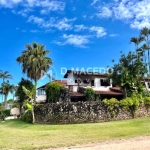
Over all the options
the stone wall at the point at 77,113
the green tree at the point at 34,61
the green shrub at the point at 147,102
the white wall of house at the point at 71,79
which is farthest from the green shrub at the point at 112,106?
the green tree at the point at 34,61

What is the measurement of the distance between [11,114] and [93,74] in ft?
67.8

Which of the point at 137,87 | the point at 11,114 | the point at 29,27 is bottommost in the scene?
the point at 11,114

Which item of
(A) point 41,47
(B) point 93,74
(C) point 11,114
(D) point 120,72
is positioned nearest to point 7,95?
(C) point 11,114

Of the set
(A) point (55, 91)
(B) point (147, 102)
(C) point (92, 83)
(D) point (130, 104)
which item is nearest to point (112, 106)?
(D) point (130, 104)

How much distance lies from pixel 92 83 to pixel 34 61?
11.4 m

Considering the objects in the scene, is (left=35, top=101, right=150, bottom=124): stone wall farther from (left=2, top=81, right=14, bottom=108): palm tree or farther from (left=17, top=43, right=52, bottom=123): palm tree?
(left=2, top=81, right=14, bottom=108): palm tree

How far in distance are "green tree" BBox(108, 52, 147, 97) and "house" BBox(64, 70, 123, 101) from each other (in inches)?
160

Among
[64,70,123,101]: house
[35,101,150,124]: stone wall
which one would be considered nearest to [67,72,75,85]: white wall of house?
[64,70,123,101]: house

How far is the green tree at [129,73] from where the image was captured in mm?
33875

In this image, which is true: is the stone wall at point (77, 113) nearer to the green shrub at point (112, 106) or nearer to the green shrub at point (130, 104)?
the green shrub at point (112, 106)

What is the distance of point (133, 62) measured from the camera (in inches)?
1368

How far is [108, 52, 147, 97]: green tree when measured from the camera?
111 ft

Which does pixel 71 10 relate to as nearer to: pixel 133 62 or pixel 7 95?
pixel 133 62

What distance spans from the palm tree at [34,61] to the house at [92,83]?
516cm
